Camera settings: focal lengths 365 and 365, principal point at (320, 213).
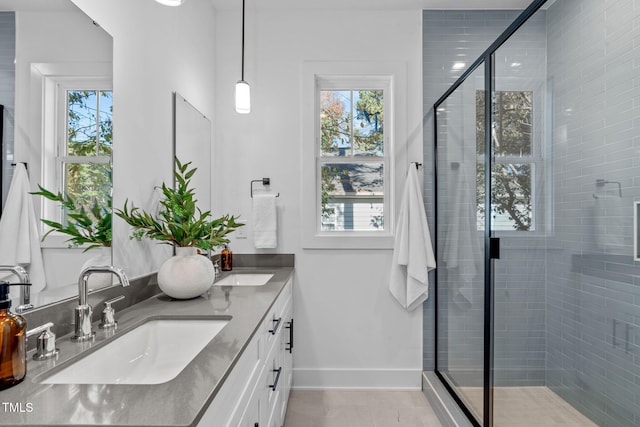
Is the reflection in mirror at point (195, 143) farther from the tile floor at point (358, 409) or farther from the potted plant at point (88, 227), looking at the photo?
the tile floor at point (358, 409)

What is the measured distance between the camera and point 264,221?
2.63 m

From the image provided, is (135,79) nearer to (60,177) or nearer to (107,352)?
(60,177)

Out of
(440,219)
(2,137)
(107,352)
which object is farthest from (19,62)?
(440,219)

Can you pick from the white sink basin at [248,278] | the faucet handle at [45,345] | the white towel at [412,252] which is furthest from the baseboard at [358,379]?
the faucet handle at [45,345]

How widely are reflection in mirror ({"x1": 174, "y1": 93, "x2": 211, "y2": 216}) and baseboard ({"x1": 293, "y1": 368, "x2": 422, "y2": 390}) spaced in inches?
56.6

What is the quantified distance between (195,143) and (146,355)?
4.66 ft

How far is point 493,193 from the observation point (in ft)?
5.74

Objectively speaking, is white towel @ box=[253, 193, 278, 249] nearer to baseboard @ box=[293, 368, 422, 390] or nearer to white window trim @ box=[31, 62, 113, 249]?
baseboard @ box=[293, 368, 422, 390]

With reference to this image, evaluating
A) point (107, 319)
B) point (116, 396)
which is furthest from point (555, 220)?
point (107, 319)

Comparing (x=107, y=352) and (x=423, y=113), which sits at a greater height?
(x=423, y=113)

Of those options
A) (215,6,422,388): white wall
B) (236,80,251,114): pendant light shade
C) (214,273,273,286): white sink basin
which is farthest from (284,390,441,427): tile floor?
(236,80,251,114): pendant light shade

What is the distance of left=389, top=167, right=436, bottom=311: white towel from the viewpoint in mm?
2531

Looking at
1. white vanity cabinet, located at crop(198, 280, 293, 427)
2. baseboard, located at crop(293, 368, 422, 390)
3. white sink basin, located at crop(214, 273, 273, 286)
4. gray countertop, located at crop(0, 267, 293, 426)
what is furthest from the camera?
baseboard, located at crop(293, 368, 422, 390)

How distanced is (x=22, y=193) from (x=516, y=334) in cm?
185
